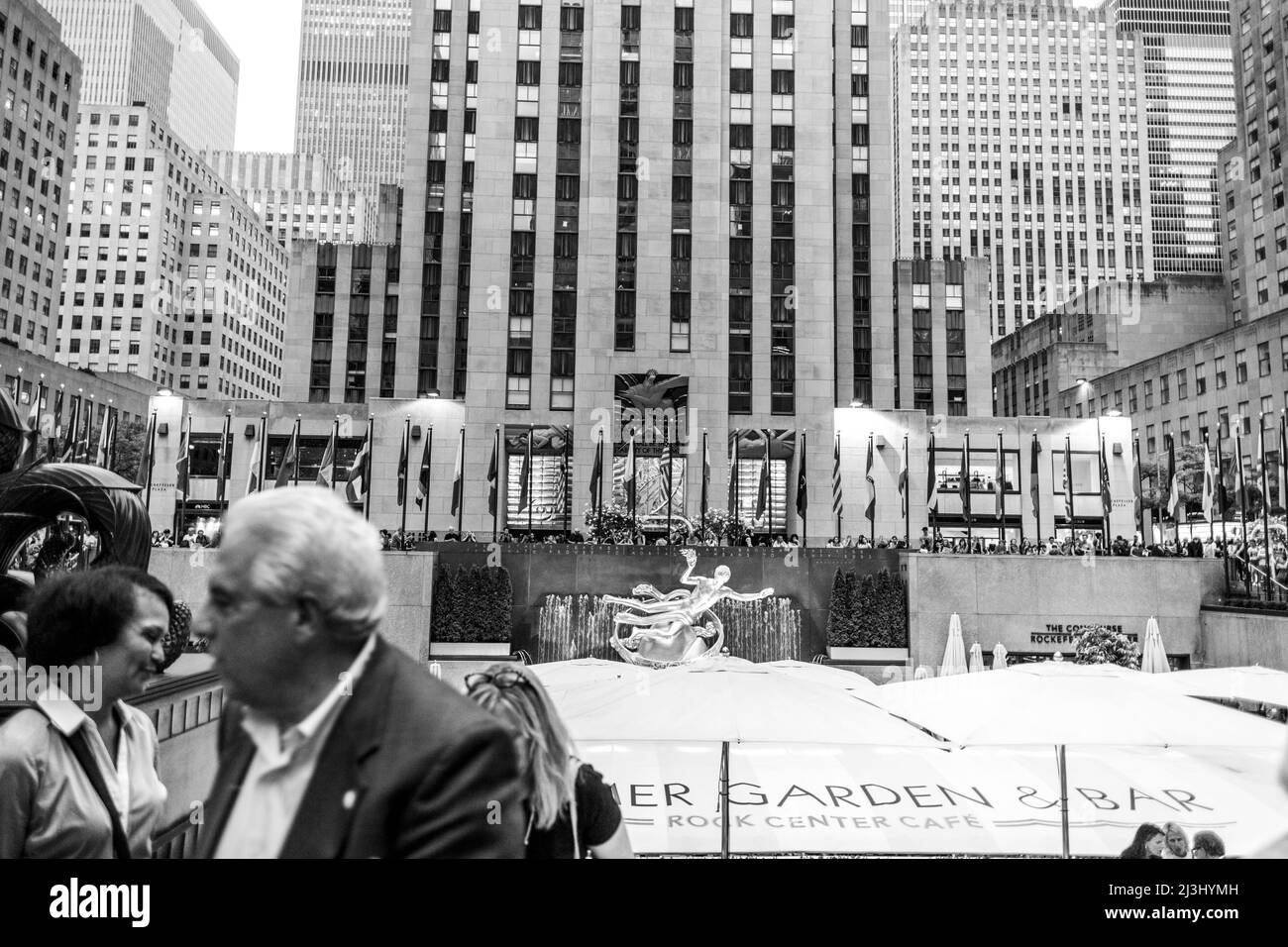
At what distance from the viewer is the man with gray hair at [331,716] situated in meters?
1.92

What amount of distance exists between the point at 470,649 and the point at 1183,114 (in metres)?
163

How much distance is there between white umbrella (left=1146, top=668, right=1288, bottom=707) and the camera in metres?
12.3

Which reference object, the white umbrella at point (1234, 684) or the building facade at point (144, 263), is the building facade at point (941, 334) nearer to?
the white umbrella at point (1234, 684)

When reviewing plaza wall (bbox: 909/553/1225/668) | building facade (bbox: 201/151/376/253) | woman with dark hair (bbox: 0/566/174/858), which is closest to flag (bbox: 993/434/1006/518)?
plaza wall (bbox: 909/553/1225/668)

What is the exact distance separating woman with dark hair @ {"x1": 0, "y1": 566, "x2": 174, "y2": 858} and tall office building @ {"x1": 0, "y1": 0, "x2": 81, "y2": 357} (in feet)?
330

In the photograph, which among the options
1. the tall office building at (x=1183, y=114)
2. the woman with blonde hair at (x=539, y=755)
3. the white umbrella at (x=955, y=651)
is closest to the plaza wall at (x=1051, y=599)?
the white umbrella at (x=955, y=651)

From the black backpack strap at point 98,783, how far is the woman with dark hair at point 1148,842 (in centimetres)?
523

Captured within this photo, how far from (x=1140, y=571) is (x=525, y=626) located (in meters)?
20.1

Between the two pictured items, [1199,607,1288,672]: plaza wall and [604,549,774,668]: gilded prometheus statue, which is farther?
[604,549,774,668]: gilded prometheus statue

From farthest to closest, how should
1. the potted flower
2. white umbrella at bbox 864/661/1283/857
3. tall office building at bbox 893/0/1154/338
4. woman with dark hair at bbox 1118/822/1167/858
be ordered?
tall office building at bbox 893/0/1154/338, the potted flower, white umbrella at bbox 864/661/1283/857, woman with dark hair at bbox 1118/822/1167/858

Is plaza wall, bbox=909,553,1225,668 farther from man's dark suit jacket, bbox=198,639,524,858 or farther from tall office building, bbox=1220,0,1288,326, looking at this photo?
tall office building, bbox=1220,0,1288,326

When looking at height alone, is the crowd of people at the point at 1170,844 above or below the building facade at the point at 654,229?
below

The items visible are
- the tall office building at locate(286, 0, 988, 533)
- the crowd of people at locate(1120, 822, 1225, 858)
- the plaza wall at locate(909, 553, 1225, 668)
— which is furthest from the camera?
the tall office building at locate(286, 0, 988, 533)
